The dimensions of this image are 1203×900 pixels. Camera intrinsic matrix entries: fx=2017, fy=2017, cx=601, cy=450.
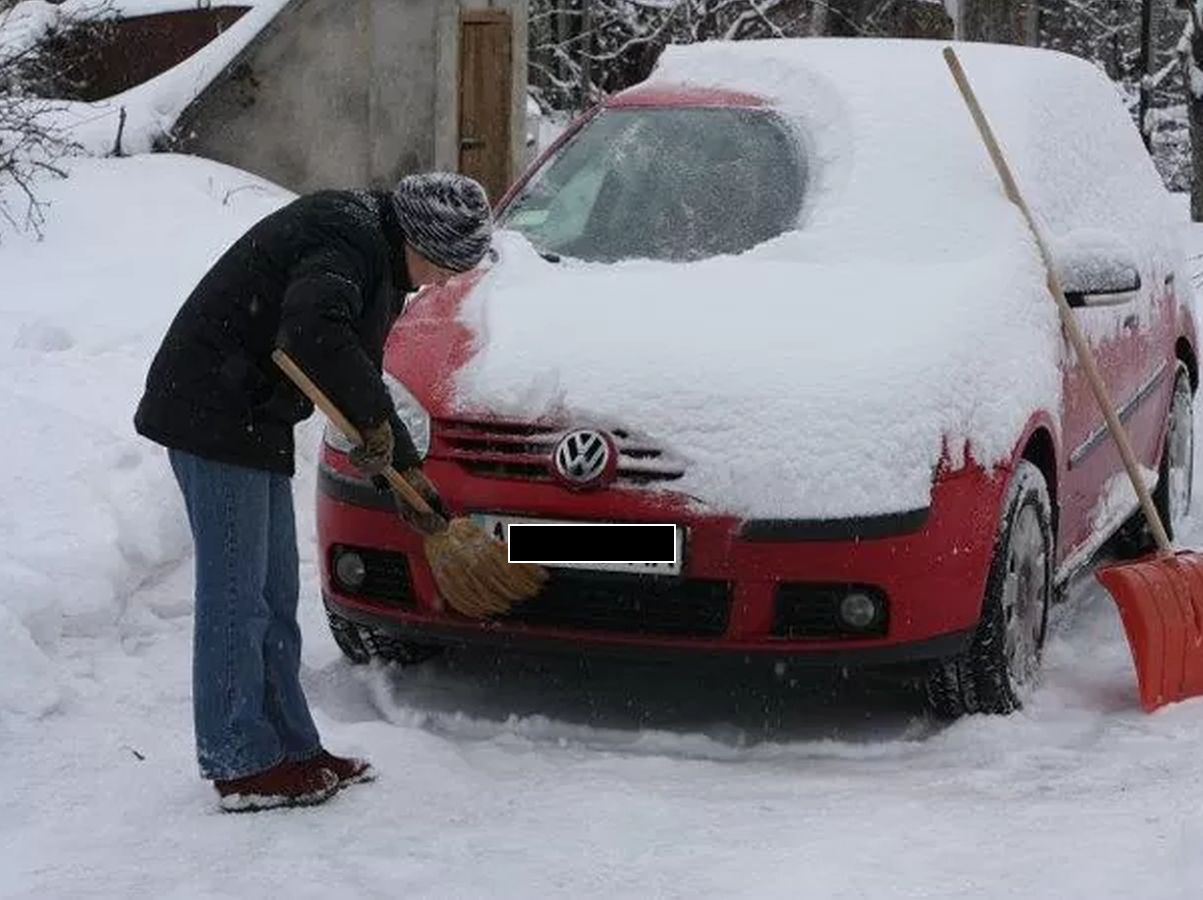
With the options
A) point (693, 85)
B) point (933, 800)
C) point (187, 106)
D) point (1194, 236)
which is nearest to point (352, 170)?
point (187, 106)

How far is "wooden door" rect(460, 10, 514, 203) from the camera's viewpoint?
50.3ft

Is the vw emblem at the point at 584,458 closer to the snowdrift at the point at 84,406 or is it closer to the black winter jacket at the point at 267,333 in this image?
the black winter jacket at the point at 267,333

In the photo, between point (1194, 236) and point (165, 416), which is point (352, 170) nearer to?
point (1194, 236)

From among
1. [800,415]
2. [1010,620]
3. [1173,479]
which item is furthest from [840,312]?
[1173,479]

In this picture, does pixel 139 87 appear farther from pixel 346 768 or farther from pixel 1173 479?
pixel 346 768

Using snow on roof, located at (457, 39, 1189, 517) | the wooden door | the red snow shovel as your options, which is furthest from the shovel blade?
the wooden door

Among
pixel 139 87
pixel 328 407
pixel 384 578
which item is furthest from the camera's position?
pixel 139 87

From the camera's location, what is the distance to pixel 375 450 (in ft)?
14.3

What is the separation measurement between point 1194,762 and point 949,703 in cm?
62

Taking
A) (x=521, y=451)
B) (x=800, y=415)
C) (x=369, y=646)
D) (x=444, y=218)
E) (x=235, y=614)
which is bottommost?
(x=369, y=646)

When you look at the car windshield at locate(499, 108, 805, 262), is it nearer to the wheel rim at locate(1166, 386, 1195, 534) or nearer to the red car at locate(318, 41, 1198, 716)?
the red car at locate(318, 41, 1198, 716)

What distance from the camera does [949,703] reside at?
5.10 metres

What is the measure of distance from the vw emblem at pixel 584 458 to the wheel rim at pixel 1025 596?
1066mm

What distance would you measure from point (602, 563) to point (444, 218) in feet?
3.09
